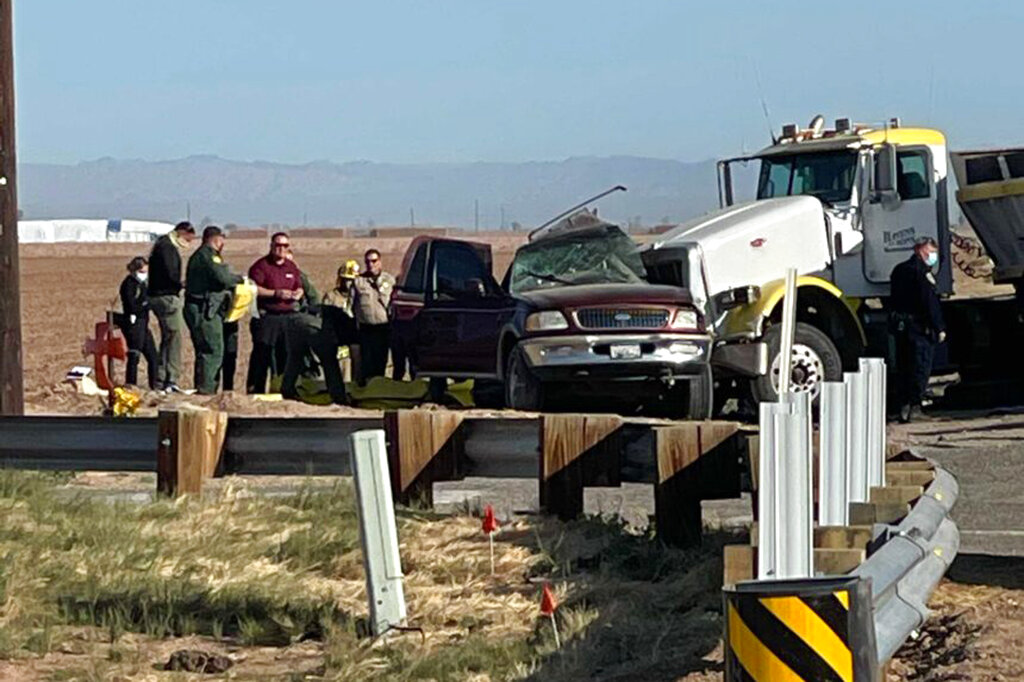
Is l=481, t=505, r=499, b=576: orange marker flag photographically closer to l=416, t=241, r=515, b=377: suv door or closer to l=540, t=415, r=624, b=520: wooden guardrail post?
l=540, t=415, r=624, b=520: wooden guardrail post

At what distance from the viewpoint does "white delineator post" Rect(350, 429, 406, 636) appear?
28.0ft

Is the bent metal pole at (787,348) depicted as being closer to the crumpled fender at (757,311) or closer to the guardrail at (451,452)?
the guardrail at (451,452)

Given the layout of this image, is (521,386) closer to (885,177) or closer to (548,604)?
(885,177)

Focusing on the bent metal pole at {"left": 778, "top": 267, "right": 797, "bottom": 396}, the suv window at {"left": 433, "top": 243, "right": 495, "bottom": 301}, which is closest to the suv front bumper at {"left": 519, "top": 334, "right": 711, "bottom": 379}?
the suv window at {"left": 433, "top": 243, "right": 495, "bottom": 301}

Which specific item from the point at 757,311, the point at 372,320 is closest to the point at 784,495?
the point at 757,311

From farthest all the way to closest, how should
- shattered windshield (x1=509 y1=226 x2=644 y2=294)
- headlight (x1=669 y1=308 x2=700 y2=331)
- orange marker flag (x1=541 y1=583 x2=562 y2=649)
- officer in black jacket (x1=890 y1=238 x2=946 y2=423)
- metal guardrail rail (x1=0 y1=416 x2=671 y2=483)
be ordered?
officer in black jacket (x1=890 y1=238 x2=946 y2=423), shattered windshield (x1=509 y1=226 x2=644 y2=294), headlight (x1=669 y1=308 x2=700 y2=331), metal guardrail rail (x1=0 y1=416 x2=671 y2=483), orange marker flag (x1=541 y1=583 x2=562 y2=649)

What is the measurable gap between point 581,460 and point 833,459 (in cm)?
252

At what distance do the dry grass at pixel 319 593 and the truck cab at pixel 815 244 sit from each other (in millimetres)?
8565

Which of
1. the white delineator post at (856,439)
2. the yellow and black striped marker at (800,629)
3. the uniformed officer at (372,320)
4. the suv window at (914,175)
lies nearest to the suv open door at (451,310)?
the uniformed officer at (372,320)

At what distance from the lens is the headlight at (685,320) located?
Answer: 18.2 metres

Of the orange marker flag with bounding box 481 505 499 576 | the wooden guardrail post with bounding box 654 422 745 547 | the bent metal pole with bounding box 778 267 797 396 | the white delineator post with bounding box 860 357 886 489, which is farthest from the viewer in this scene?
the wooden guardrail post with bounding box 654 422 745 547

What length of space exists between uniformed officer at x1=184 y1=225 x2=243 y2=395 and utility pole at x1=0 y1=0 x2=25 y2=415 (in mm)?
5872

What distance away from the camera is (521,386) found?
18.2 m

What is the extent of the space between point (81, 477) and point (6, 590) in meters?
5.03
